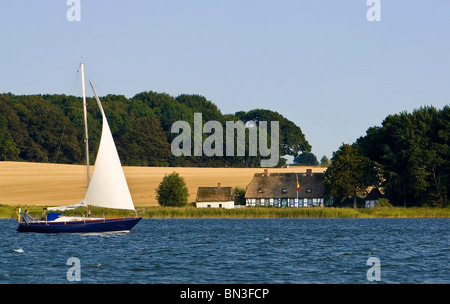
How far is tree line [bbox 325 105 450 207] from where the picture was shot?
3738 inches

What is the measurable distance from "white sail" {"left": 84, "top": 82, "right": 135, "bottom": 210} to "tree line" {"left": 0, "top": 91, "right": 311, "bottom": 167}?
86.0 meters

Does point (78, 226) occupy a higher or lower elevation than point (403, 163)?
lower

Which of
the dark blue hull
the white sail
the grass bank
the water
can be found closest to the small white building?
the grass bank

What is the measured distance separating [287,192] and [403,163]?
72.6 ft

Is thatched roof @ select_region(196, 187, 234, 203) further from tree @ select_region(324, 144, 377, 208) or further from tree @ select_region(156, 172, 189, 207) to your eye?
tree @ select_region(324, 144, 377, 208)

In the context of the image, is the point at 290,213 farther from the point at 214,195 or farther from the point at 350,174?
the point at 214,195

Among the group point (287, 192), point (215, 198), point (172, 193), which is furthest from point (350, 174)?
point (172, 193)

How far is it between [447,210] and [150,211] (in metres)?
33.1

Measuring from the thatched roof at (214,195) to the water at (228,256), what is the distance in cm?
4980

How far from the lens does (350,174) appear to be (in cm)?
10031

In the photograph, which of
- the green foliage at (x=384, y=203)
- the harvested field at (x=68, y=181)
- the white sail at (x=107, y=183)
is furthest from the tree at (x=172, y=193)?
the white sail at (x=107, y=183)

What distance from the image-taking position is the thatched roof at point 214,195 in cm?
11200

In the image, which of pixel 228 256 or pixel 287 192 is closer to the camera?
pixel 228 256
